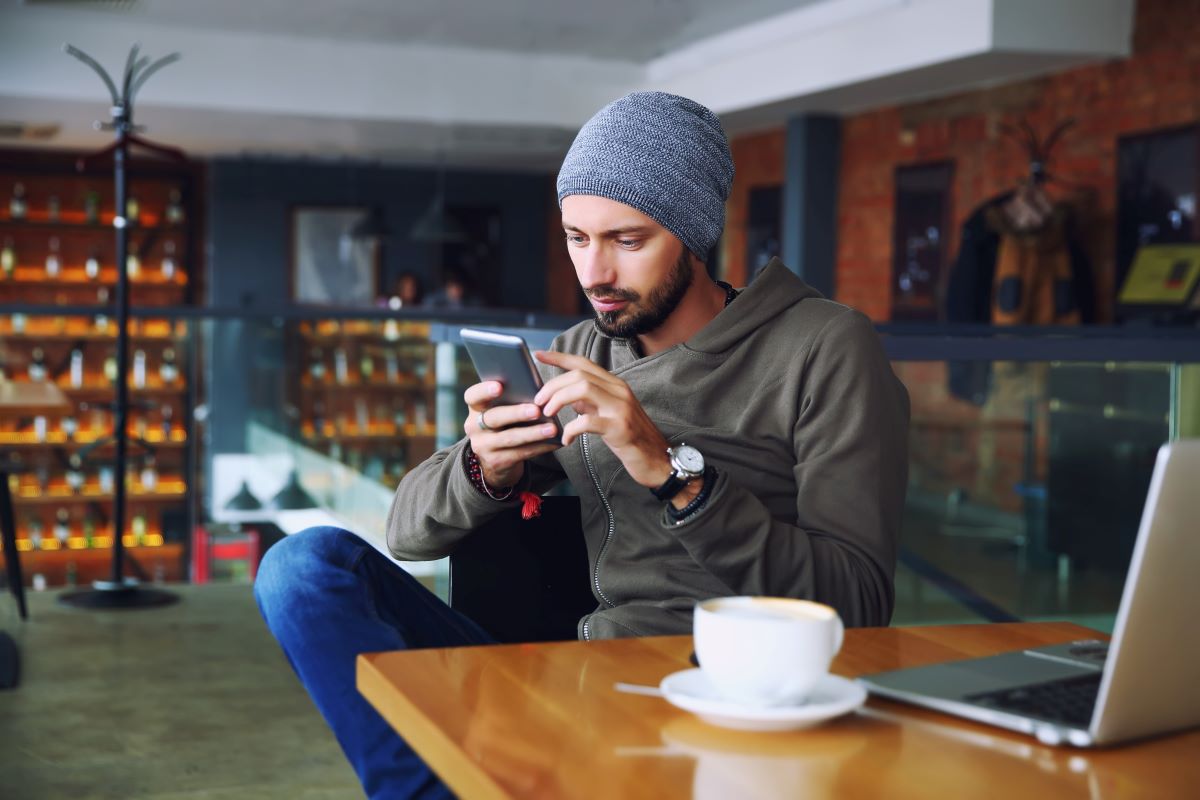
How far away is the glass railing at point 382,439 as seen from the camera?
134 inches

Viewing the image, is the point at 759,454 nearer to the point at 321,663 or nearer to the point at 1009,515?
the point at 321,663

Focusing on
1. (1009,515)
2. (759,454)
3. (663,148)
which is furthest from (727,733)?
(1009,515)

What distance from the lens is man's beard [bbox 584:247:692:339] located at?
1.52 meters

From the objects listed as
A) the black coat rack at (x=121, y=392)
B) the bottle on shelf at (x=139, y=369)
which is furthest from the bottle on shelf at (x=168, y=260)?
the black coat rack at (x=121, y=392)

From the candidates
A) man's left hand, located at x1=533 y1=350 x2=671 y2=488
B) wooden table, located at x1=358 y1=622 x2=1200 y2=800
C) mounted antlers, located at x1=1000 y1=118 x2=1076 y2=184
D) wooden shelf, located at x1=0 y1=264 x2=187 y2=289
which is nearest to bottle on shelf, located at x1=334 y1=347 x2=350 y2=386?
mounted antlers, located at x1=1000 y1=118 x2=1076 y2=184

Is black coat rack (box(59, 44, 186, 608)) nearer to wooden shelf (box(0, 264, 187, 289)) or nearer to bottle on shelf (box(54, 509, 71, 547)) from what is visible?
bottle on shelf (box(54, 509, 71, 547))

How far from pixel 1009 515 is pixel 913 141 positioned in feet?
16.3

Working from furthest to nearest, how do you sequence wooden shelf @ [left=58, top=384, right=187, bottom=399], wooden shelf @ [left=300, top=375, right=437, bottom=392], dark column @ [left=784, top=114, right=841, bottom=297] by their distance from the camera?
dark column @ [left=784, top=114, right=841, bottom=297], wooden shelf @ [left=58, top=384, right=187, bottom=399], wooden shelf @ [left=300, top=375, right=437, bottom=392]

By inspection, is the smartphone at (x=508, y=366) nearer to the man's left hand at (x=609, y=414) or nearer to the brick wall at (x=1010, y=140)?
the man's left hand at (x=609, y=414)

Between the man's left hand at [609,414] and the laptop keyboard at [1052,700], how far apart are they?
413 mm

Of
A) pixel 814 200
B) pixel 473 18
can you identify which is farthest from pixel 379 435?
pixel 814 200

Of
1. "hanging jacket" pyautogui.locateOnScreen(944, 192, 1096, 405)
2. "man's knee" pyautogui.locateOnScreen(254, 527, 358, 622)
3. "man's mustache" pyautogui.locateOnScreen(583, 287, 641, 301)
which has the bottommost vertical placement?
"man's knee" pyautogui.locateOnScreen(254, 527, 358, 622)

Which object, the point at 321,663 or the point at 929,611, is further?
the point at 929,611

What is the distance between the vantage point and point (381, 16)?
8.04 metres
